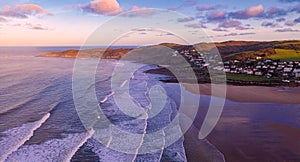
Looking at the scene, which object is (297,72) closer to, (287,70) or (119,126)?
(287,70)

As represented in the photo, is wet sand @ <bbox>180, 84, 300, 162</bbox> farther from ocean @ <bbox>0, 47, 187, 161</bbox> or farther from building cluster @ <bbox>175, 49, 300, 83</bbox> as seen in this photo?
building cluster @ <bbox>175, 49, 300, 83</bbox>

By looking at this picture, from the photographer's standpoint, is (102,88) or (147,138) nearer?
(147,138)

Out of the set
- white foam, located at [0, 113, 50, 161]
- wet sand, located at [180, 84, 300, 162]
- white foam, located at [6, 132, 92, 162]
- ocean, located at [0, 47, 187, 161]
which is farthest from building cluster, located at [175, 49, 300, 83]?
white foam, located at [0, 113, 50, 161]

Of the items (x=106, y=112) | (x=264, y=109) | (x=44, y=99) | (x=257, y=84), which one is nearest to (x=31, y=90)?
(x=44, y=99)

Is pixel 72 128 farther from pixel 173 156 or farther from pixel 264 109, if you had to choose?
pixel 264 109

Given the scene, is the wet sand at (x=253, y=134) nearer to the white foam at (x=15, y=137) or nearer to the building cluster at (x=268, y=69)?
the white foam at (x=15, y=137)

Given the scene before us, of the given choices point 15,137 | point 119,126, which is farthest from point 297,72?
point 15,137
